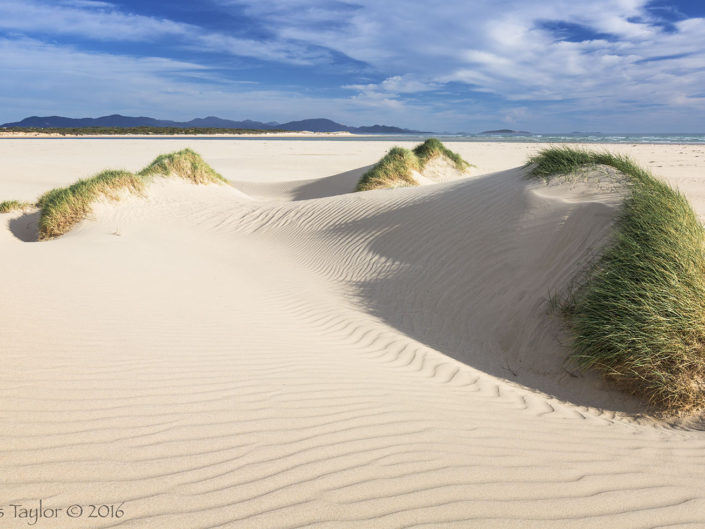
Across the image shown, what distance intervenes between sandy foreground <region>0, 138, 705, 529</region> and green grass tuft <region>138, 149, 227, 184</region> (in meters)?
6.09

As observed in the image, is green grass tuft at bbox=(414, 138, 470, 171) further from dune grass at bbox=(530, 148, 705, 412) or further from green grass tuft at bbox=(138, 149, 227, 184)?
dune grass at bbox=(530, 148, 705, 412)

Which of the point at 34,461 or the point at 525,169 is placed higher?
the point at 525,169

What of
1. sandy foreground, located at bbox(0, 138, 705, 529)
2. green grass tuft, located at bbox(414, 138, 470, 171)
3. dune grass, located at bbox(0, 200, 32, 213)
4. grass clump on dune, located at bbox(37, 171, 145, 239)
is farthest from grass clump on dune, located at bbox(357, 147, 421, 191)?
dune grass, located at bbox(0, 200, 32, 213)

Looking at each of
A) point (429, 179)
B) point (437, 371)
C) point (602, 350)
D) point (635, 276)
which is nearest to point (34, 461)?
point (437, 371)

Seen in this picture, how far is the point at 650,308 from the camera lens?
3.87m

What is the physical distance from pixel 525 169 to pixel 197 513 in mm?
8025

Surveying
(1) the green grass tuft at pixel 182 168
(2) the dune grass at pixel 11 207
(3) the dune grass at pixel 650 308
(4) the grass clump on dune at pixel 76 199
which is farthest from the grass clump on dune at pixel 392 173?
(3) the dune grass at pixel 650 308

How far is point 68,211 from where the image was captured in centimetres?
1038

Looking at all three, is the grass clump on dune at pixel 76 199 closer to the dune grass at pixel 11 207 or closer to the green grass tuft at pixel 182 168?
the dune grass at pixel 11 207

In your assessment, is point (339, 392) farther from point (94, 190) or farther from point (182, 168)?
point (182, 168)

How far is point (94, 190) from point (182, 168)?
133 inches

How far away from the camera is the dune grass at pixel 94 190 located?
10.3m

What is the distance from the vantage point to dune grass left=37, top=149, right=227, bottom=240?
404 inches

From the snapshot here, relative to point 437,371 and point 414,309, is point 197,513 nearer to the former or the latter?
point 437,371
